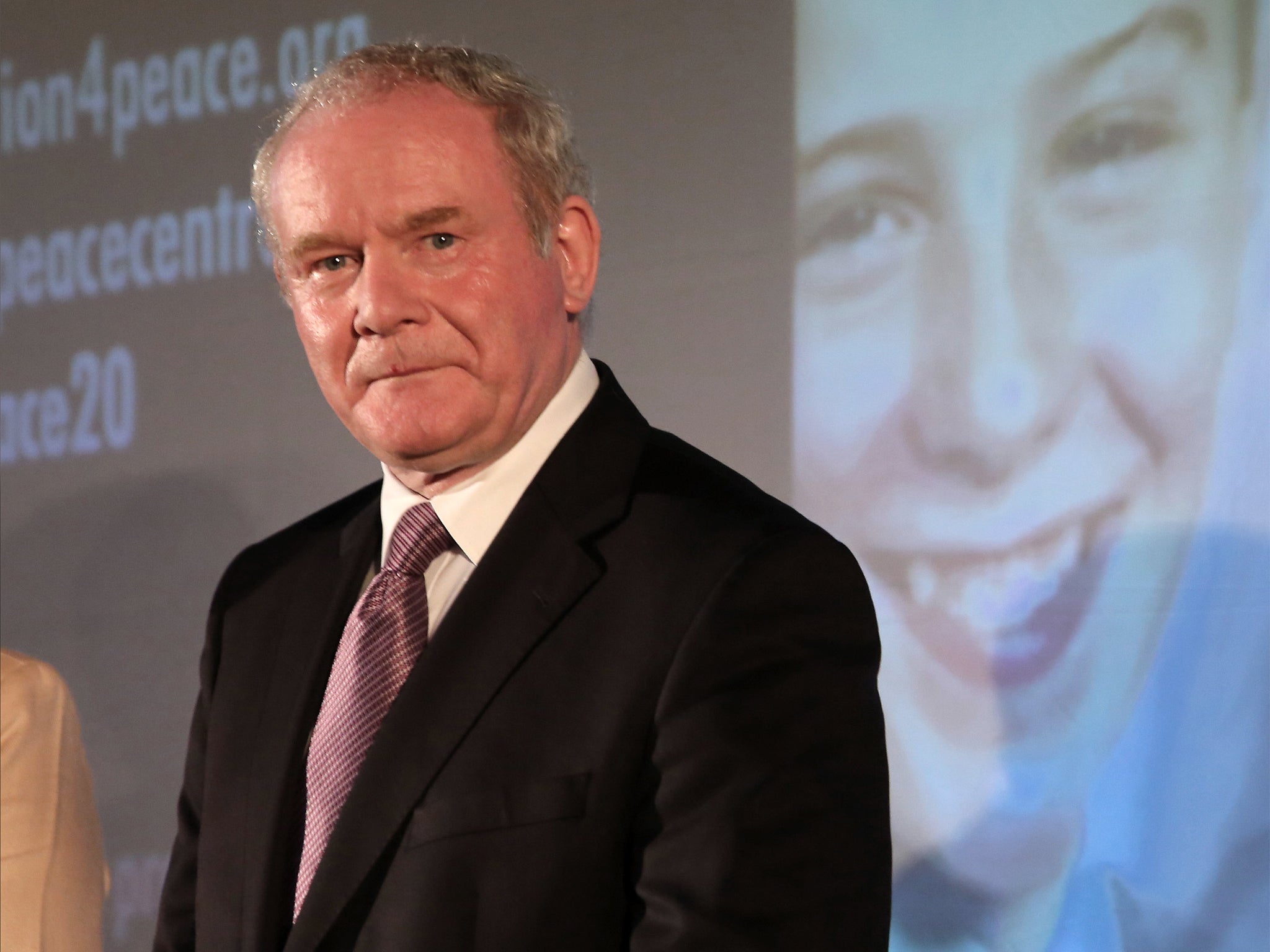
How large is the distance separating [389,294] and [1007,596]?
4.79 feet

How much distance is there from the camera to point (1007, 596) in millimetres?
2605

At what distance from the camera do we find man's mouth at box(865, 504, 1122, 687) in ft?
8.38

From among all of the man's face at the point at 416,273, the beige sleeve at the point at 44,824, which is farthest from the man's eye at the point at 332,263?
the beige sleeve at the point at 44,824

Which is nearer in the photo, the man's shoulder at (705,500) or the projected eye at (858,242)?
the man's shoulder at (705,500)

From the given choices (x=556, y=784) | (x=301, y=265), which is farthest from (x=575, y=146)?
(x=556, y=784)

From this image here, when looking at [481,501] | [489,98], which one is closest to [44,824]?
[481,501]

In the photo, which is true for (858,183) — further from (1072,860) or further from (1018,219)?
(1072,860)

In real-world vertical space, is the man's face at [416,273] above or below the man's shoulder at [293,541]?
above

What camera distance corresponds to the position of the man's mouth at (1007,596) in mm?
2555

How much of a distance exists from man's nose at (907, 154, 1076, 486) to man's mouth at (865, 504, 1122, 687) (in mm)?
142

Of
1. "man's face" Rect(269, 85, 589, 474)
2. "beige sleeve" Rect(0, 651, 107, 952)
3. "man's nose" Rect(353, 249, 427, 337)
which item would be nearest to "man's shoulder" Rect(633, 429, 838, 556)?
"man's face" Rect(269, 85, 589, 474)

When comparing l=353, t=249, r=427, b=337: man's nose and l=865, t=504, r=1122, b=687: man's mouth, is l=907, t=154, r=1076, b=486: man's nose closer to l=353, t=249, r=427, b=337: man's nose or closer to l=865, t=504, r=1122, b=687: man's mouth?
l=865, t=504, r=1122, b=687: man's mouth

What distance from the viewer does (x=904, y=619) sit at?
2.69 meters

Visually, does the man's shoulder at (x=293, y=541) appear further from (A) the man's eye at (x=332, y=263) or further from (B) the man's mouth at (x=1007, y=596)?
(B) the man's mouth at (x=1007, y=596)
